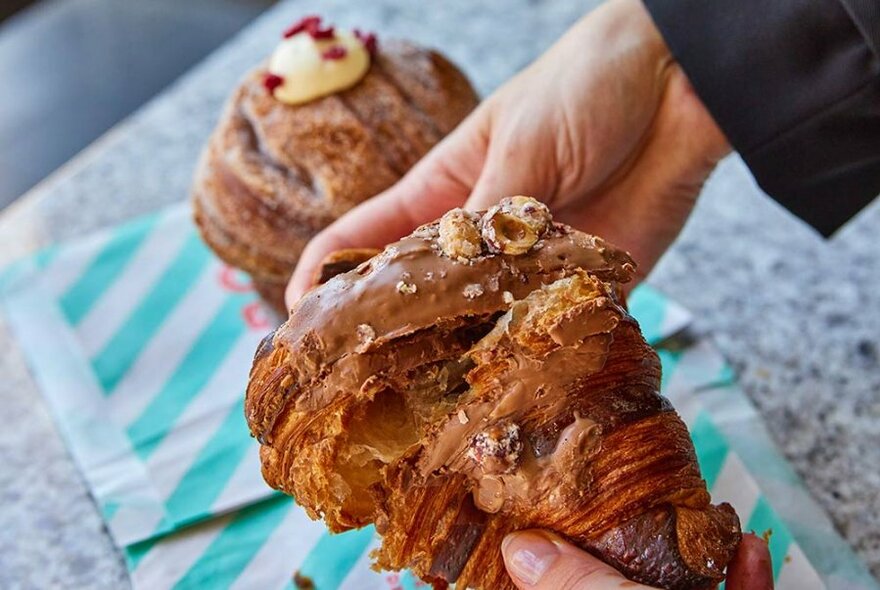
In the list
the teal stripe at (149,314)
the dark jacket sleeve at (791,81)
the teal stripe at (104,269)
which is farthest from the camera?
the teal stripe at (104,269)

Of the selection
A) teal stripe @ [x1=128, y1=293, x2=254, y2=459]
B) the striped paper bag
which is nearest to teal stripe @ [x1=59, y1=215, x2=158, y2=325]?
the striped paper bag

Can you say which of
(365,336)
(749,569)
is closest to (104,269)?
(365,336)

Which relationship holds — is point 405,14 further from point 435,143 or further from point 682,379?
point 682,379

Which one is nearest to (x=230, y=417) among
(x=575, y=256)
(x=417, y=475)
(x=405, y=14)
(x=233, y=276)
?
(x=233, y=276)

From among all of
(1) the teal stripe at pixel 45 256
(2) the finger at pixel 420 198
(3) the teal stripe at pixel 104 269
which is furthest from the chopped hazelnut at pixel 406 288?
(1) the teal stripe at pixel 45 256

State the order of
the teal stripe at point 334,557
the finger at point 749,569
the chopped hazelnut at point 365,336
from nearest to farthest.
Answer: the chopped hazelnut at point 365,336 < the finger at point 749,569 < the teal stripe at point 334,557

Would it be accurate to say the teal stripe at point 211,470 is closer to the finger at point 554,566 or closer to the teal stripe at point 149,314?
the teal stripe at point 149,314
